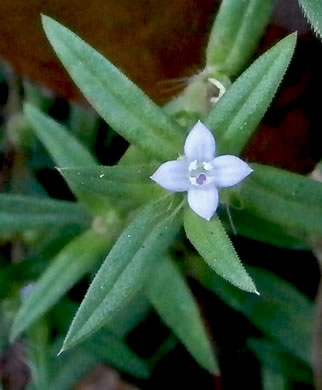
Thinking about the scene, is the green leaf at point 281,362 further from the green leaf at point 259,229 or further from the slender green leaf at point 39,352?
the slender green leaf at point 39,352

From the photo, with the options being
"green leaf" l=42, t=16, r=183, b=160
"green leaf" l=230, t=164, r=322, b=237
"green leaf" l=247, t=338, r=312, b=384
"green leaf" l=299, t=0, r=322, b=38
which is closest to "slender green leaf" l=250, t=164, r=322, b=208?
"green leaf" l=230, t=164, r=322, b=237

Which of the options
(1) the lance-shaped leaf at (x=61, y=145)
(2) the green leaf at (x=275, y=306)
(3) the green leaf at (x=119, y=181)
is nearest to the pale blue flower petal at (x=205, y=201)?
(3) the green leaf at (x=119, y=181)

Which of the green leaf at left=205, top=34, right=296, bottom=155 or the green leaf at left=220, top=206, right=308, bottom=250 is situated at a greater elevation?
the green leaf at left=205, top=34, right=296, bottom=155

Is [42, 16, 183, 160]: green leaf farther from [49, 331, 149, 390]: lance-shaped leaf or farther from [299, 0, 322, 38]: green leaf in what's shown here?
[49, 331, 149, 390]: lance-shaped leaf

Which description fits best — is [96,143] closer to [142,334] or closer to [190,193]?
[142,334]

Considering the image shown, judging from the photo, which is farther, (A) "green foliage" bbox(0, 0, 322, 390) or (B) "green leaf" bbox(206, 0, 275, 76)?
(B) "green leaf" bbox(206, 0, 275, 76)

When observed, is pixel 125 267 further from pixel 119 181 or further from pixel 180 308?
pixel 180 308

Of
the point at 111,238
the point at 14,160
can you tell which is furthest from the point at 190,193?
the point at 14,160
